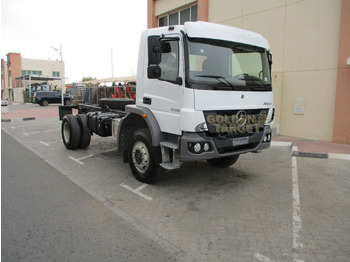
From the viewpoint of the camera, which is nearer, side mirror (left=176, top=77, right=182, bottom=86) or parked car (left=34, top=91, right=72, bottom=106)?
side mirror (left=176, top=77, right=182, bottom=86)

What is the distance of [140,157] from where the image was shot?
5.47 m

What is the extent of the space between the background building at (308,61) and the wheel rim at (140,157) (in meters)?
7.18

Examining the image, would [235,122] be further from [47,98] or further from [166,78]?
[47,98]

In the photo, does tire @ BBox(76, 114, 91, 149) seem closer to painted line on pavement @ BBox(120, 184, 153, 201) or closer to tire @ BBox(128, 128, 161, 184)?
tire @ BBox(128, 128, 161, 184)

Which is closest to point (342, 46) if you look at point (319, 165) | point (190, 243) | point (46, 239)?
point (319, 165)

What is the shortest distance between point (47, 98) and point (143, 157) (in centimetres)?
3257

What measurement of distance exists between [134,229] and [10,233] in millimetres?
1583

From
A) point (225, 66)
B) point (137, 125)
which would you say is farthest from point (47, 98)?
point (225, 66)

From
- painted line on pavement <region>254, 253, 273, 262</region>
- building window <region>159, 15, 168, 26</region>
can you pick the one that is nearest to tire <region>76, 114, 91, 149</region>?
painted line on pavement <region>254, 253, 273, 262</region>

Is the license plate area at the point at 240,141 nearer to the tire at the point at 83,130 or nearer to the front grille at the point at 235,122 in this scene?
the front grille at the point at 235,122

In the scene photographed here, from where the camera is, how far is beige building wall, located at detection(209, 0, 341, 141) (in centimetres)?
956

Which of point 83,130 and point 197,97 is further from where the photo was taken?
point 83,130

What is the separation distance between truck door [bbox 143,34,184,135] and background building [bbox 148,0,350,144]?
6930 millimetres

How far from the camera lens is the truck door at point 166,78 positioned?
4.57 metres
